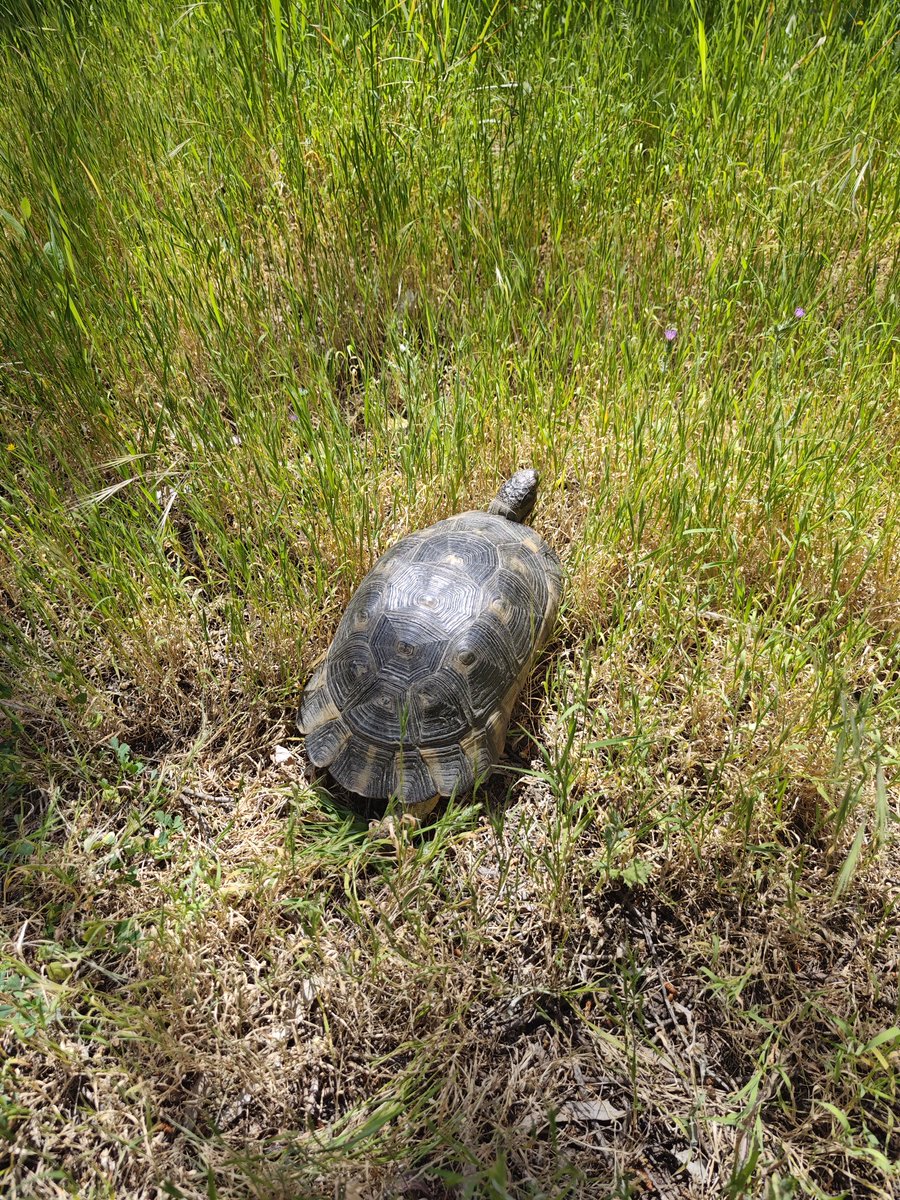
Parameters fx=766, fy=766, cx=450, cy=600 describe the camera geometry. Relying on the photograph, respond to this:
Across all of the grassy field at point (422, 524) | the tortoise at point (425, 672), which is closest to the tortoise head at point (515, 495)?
the grassy field at point (422, 524)

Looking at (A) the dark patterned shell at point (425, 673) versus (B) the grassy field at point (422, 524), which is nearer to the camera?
(B) the grassy field at point (422, 524)

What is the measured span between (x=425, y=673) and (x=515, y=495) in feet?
2.49

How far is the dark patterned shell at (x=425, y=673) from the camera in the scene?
198 centimetres

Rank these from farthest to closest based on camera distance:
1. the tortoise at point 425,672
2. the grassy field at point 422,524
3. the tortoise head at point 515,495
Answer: the tortoise head at point 515,495, the tortoise at point 425,672, the grassy field at point 422,524

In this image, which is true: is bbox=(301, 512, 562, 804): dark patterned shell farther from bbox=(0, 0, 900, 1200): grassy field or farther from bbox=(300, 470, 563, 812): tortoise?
bbox=(0, 0, 900, 1200): grassy field

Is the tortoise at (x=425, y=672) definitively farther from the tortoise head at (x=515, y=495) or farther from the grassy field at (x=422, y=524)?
the tortoise head at (x=515, y=495)

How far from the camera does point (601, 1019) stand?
1.71 meters

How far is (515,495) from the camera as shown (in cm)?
247

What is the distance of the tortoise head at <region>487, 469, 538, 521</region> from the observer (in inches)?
97.3

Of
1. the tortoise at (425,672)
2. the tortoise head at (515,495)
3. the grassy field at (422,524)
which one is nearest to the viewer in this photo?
the grassy field at (422,524)

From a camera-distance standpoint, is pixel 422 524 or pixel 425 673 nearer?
pixel 425 673

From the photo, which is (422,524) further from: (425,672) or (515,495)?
(425,672)

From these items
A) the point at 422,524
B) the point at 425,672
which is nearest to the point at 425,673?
the point at 425,672

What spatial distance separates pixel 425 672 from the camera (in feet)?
6.59
